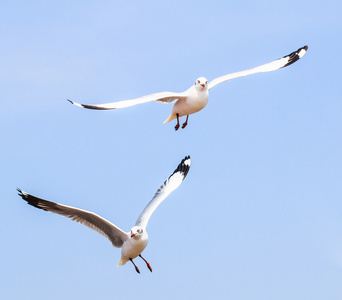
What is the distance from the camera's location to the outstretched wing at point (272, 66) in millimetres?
18255

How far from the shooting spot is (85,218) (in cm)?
1639

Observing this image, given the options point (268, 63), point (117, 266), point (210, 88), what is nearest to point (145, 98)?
point (210, 88)

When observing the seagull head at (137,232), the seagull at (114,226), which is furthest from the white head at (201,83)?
the seagull head at (137,232)

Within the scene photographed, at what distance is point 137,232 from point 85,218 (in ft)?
3.92

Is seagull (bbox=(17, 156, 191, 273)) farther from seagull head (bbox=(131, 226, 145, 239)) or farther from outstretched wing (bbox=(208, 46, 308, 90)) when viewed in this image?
outstretched wing (bbox=(208, 46, 308, 90))

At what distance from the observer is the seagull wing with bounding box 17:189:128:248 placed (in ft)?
52.3

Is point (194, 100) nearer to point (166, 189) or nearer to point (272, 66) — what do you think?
point (166, 189)

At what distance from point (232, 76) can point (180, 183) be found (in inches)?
136

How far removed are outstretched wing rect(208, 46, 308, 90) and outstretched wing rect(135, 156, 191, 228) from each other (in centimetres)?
309

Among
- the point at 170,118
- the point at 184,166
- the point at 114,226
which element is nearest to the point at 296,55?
the point at 184,166

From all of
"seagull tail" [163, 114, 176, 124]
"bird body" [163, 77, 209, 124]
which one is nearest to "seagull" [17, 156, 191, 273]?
"seagull tail" [163, 114, 176, 124]

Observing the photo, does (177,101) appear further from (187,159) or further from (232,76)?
(187,159)

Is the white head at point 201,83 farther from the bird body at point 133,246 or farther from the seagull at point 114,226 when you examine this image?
the bird body at point 133,246

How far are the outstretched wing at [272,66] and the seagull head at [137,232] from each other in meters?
3.83
